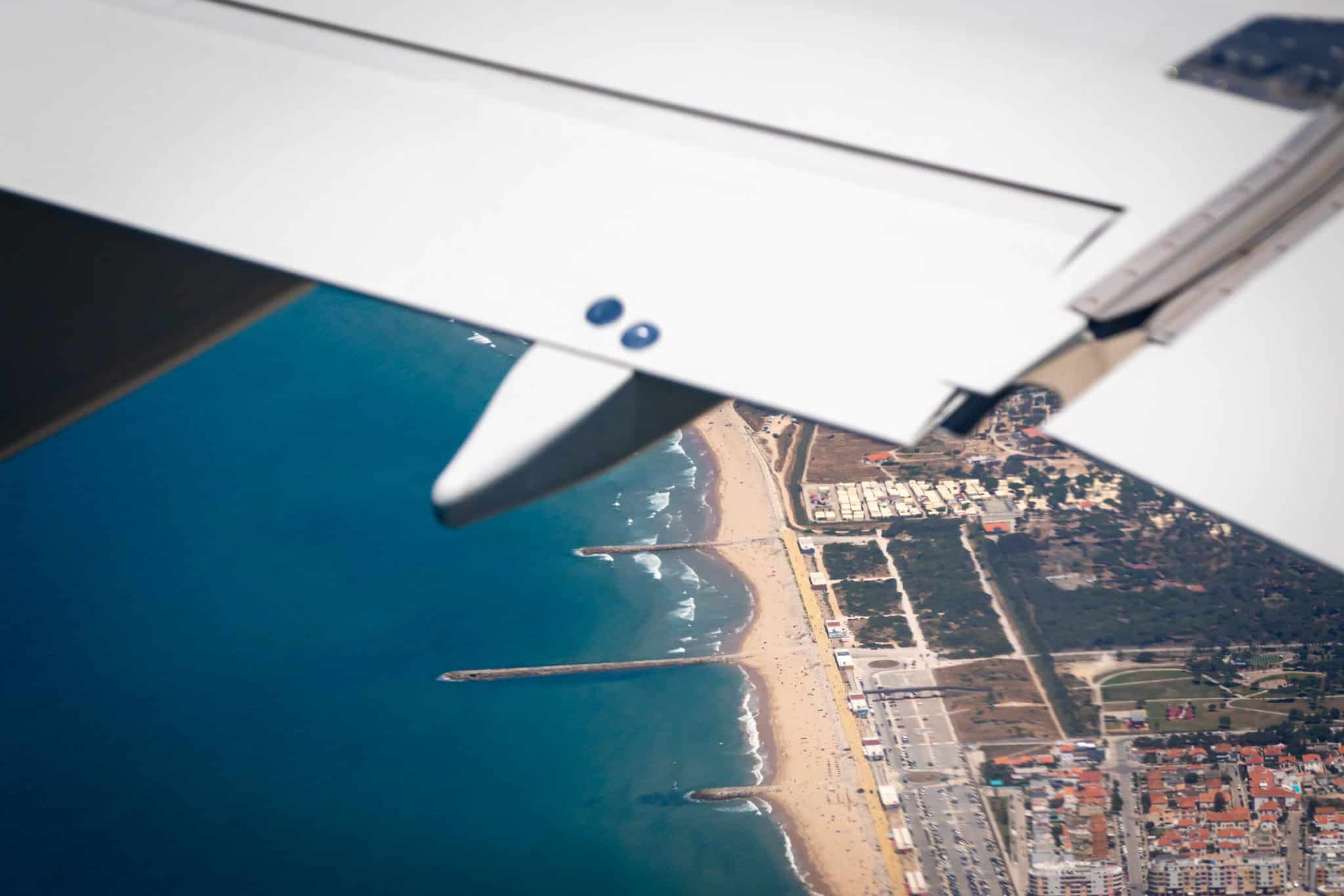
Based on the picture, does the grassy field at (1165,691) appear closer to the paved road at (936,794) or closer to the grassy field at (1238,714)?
the grassy field at (1238,714)

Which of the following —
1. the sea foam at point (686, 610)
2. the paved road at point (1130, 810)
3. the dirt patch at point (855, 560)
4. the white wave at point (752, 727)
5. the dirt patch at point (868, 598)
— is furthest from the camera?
the dirt patch at point (855, 560)

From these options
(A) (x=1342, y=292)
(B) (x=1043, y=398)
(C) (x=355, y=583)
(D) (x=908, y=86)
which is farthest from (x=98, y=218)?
(B) (x=1043, y=398)

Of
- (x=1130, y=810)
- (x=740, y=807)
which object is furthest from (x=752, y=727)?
(x=1130, y=810)

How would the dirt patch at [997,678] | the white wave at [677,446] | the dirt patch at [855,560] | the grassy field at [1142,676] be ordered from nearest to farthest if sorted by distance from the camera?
the dirt patch at [997,678] < the grassy field at [1142,676] < the dirt patch at [855,560] < the white wave at [677,446]

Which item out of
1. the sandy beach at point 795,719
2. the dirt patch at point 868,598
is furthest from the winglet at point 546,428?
the dirt patch at point 868,598

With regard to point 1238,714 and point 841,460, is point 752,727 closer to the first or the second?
point 841,460

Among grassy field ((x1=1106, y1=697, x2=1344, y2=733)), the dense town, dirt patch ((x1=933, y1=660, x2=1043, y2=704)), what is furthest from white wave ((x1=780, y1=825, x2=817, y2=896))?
grassy field ((x1=1106, y1=697, x2=1344, y2=733))

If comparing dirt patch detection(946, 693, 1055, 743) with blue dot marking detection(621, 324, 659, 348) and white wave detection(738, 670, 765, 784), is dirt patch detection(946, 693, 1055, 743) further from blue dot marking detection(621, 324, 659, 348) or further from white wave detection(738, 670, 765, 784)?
blue dot marking detection(621, 324, 659, 348)

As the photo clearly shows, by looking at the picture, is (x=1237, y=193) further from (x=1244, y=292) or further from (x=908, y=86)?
(x=908, y=86)
